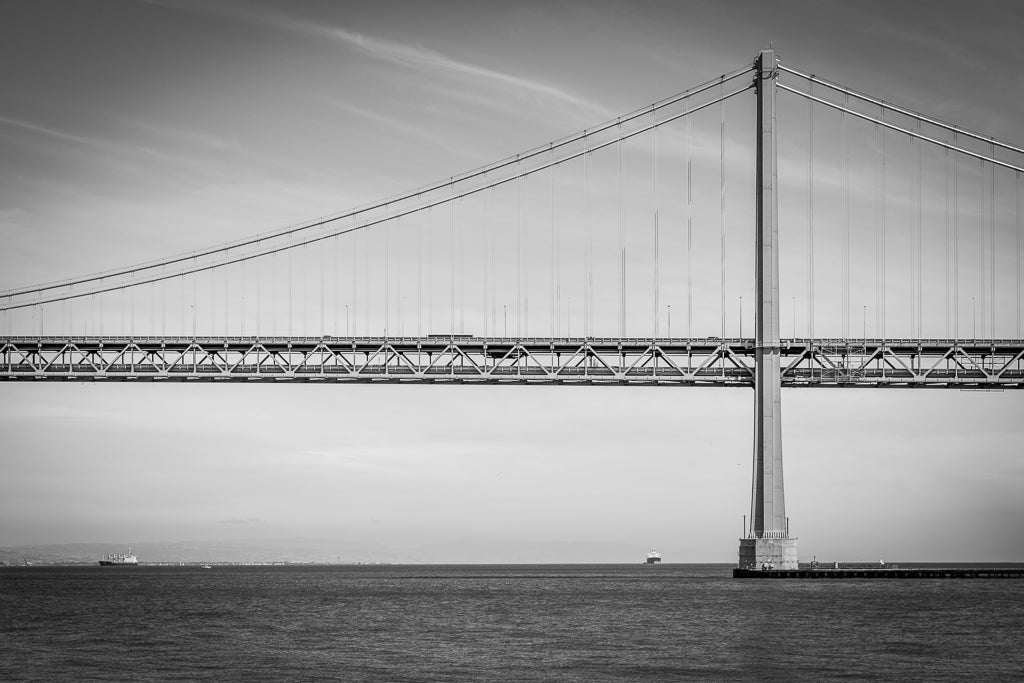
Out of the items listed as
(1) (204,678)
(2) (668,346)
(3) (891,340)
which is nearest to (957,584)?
(3) (891,340)

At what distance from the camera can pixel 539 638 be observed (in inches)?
1799

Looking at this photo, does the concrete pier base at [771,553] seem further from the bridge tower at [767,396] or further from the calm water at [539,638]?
the calm water at [539,638]

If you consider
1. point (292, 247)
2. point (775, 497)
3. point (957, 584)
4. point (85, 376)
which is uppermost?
point (292, 247)

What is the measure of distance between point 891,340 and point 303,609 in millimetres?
34959

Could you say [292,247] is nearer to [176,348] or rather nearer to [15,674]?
[176,348]

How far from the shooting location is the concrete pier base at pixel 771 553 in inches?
2800

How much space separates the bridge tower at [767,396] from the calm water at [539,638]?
2.25m

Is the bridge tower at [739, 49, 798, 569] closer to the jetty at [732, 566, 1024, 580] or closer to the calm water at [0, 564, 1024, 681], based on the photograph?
the jetty at [732, 566, 1024, 580]

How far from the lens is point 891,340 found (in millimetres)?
75500

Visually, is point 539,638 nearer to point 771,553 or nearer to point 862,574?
point 771,553

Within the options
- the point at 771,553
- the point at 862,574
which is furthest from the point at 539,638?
the point at 862,574

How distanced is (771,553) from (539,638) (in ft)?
94.3

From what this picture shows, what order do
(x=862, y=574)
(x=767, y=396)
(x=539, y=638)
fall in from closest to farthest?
(x=539, y=638), (x=767, y=396), (x=862, y=574)

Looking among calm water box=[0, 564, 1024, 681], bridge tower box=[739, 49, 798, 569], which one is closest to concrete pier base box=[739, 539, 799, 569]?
bridge tower box=[739, 49, 798, 569]
